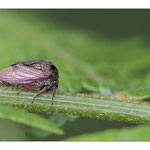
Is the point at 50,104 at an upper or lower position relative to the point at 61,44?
upper

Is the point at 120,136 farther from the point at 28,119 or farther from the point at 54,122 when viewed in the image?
the point at 54,122

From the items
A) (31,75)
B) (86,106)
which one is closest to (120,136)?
A: (86,106)

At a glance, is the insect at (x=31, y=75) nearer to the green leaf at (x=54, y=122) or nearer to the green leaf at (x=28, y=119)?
the green leaf at (x=54, y=122)

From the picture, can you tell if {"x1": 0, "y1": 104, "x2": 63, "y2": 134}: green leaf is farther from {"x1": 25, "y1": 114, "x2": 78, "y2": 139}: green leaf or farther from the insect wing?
the insect wing

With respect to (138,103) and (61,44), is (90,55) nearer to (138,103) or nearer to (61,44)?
(61,44)

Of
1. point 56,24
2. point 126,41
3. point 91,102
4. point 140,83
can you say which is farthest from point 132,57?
point 91,102

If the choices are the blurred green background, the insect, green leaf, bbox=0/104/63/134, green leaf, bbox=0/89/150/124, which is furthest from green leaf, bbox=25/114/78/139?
green leaf, bbox=0/104/63/134
